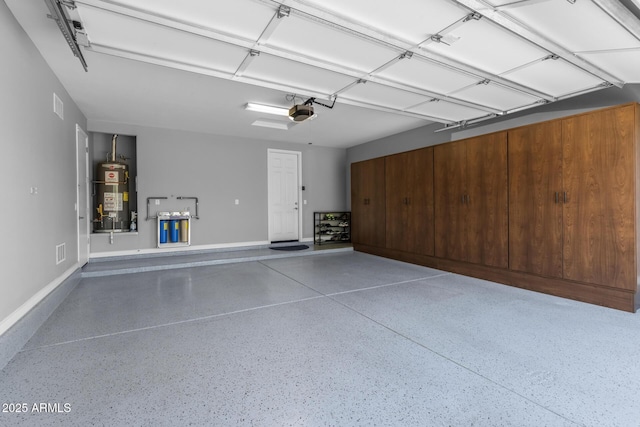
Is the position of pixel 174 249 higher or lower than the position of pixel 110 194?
lower

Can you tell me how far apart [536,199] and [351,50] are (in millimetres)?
3053

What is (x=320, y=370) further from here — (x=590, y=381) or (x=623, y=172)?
(x=623, y=172)

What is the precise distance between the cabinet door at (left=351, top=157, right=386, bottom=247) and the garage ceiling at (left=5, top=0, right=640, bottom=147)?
2.13 m

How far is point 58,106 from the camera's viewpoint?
369cm

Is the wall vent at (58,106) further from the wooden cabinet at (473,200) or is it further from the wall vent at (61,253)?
the wooden cabinet at (473,200)

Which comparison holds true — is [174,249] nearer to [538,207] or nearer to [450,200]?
[450,200]

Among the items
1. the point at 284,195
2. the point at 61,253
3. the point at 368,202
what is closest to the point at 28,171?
the point at 61,253

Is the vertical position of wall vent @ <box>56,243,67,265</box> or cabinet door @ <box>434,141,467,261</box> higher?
cabinet door @ <box>434,141,467,261</box>

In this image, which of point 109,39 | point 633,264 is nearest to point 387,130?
point 633,264

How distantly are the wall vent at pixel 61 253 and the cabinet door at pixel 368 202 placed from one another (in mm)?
5248

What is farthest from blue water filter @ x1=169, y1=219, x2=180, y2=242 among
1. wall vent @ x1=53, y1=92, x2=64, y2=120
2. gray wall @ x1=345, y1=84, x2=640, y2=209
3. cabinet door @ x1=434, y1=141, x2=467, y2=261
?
cabinet door @ x1=434, y1=141, x2=467, y2=261

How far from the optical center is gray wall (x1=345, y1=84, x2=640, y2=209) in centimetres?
366

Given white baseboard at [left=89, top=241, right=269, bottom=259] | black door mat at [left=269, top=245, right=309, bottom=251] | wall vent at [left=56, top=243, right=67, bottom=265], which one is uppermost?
Result: wall vent at [left=56, top=243, right=67, bottom=265]

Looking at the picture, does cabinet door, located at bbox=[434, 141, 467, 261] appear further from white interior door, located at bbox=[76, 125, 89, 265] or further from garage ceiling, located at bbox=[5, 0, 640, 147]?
white interior door, located at bbox=[76, 125, 89, 265]
